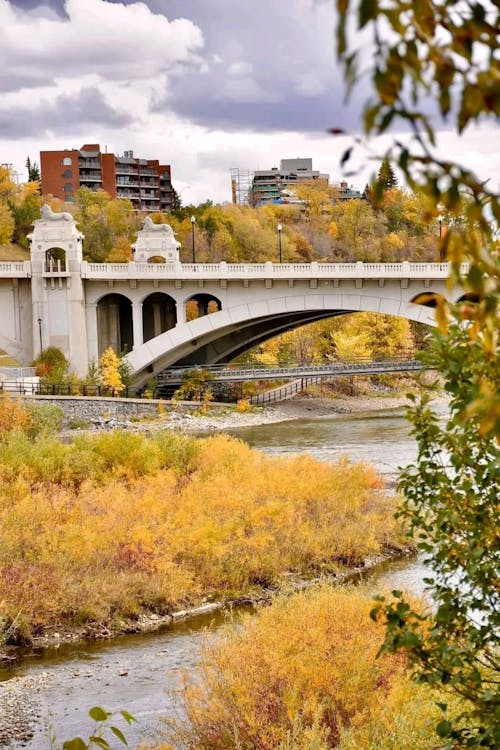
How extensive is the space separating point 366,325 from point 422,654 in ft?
219

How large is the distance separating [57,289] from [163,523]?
28418mm

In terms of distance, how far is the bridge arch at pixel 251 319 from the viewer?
48156mm

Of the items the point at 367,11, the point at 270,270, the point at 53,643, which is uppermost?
the point at 270,270

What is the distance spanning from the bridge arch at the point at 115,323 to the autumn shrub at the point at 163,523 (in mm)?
22519

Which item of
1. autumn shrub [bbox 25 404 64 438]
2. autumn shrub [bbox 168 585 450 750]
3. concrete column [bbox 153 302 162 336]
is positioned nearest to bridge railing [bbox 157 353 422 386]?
concrete column [bbox 153 302 162 336]

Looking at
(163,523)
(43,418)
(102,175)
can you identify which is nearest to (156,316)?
(43,418)

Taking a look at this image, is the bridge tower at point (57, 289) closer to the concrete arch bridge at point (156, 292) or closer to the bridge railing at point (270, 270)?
the concrete arch bridge at point (156, 292)

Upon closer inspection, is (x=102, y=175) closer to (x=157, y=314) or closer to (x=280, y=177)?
(x=280, y=177)

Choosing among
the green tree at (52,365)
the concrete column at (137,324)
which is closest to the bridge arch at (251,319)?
the concrete column at (137,324)

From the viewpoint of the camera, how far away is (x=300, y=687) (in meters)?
12.3

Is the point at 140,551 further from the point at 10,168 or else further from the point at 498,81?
the point at 10,168

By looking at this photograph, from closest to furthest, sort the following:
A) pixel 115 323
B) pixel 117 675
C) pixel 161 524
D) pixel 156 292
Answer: pixel 117 675 → pixel 161 524 → pixel 156 292 → pixel 115 323

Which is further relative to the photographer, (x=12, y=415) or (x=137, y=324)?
(x=137, y=324)

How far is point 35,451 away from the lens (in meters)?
27.8
